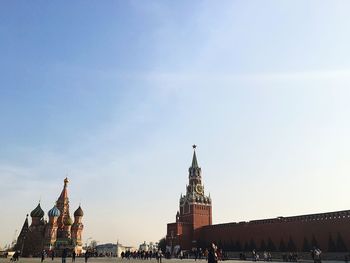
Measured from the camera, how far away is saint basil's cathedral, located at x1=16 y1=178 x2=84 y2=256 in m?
63.6

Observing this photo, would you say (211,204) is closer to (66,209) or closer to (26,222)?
(66,209)

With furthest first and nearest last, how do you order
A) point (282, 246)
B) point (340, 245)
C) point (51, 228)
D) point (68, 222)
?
point (68, 222) → point (51, 228) → point (282, 246) → point (340, 245)

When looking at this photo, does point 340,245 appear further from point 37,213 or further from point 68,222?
point 37,213

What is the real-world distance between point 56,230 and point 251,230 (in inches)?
1311

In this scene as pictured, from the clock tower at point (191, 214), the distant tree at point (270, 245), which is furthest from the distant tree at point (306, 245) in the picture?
the clock tower at point (191, 214)

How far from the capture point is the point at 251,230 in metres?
65.8

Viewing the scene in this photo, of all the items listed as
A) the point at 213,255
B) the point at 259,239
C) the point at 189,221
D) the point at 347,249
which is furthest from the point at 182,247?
the point at 213,255

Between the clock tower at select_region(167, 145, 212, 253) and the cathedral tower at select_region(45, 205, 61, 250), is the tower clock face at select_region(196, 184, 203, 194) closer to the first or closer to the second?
the clock tower at select_region(167, 145, 212, 253)

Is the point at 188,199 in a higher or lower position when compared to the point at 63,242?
higher

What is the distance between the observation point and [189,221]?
78.6 m

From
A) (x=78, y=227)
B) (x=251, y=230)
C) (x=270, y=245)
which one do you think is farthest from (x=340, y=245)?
(x=78, y=227)

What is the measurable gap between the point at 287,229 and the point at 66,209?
3927 cm

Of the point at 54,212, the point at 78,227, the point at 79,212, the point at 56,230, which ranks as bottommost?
the point at 56,230

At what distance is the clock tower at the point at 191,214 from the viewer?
2995 inches
